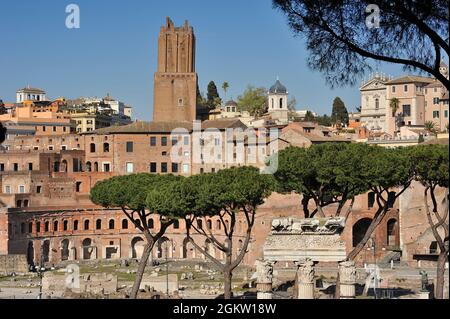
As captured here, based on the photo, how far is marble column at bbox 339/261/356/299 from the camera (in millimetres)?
25734

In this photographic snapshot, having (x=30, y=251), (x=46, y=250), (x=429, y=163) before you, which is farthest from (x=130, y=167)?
(x=429, y=163)

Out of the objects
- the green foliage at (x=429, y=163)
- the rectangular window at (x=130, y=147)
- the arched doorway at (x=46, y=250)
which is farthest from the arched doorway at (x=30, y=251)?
the green foliage at (x=429, y=163)

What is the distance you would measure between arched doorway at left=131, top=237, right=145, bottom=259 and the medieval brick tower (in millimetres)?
11656

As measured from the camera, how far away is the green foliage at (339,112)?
310 feet

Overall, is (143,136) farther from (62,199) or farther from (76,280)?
(76,280)

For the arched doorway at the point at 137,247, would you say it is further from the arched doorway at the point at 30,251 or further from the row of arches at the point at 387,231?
the row of arches at the point at 387,231

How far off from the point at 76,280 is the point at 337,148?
13.6m

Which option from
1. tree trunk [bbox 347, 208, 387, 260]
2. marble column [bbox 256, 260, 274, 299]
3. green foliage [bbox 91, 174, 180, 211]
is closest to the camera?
marble column [bbox 256, 260, 274, 299]

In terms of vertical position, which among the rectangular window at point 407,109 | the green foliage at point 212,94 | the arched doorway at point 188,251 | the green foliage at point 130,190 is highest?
the green foliage at point 212,94

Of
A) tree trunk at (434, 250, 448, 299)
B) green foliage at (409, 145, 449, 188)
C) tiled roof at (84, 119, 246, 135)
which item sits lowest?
tree trunk at (434, 250, 448, 299)

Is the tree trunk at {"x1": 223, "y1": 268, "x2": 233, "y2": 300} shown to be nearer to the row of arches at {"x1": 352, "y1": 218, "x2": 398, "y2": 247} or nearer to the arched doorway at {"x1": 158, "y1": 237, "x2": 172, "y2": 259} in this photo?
the row of arches at {"x1": 352, "y1": 218, "x2": 398, "y2": 247}

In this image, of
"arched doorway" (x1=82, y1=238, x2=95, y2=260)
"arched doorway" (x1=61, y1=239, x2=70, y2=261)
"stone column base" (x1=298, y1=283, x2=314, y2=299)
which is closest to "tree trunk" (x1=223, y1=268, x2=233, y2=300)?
"stone column base" (x1=298, y1=283, x2=314, y2=299)

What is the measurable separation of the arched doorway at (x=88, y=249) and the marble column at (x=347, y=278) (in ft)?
115
